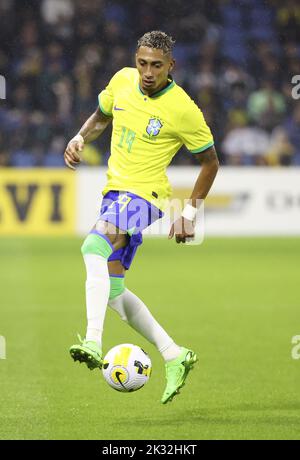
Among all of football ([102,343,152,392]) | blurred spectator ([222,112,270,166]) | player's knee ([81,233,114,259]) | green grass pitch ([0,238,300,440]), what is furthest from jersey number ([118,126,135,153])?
blurred spectator ([222,112,270,166])

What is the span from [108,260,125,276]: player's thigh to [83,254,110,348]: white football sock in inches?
7.8

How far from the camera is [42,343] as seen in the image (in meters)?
8.31

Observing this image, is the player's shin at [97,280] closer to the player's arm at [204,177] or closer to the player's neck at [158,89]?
the player's arm at [204,177]

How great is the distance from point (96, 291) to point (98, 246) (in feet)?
0.85

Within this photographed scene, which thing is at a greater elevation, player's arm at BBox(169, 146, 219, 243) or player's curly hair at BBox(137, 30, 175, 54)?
player's curly hair at BBox(137, 30, 175, 54)

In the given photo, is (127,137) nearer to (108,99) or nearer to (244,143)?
(108,99)

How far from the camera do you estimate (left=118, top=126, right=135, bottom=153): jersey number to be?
6.37 m

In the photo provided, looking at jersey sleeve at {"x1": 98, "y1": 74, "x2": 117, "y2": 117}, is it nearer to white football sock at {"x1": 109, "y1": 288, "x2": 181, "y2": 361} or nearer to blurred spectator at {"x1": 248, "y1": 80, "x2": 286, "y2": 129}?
white football sock at {"x1": 109, "y1": 288, "x2": 181, "y2": 361}

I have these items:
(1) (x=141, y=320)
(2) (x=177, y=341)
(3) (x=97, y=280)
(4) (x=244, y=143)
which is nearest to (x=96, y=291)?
(3) (x=97, y=280)

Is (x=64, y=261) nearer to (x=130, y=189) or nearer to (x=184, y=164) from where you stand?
(x=184, y=164)

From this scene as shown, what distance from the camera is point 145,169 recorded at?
20.7 ft

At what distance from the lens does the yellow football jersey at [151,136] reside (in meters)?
6.27

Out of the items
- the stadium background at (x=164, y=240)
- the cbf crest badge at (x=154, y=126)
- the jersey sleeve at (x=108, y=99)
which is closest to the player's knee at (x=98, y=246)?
the cbf crest badge at (x=154, y=126)

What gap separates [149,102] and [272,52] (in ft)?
46.9
